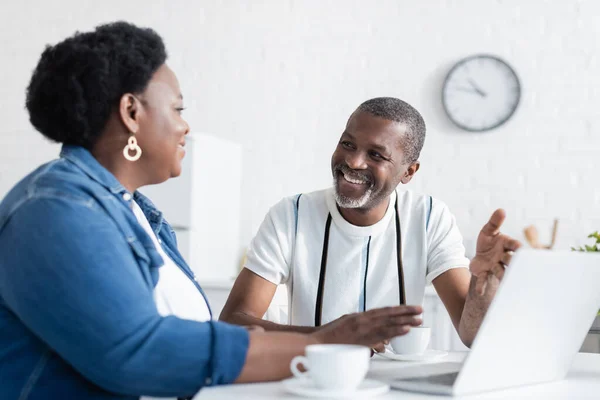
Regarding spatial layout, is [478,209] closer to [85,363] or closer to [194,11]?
[194,11]

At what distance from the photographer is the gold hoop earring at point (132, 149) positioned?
1.35 metres

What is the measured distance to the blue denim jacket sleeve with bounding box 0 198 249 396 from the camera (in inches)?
41.8

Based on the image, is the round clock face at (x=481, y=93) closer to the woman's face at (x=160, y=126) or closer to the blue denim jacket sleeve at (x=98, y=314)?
the woman's face at (x=160, y=126)

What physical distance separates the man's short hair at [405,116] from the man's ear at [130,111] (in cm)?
90

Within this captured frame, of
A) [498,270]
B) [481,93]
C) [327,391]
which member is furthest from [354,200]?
[481,93]

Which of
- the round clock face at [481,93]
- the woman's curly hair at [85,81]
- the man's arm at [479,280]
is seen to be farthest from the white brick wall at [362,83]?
the woman's curly hair at [85,81]

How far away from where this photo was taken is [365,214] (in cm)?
209

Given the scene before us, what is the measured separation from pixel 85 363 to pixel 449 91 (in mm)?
3285

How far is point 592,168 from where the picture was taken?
386cm

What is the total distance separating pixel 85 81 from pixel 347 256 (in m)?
0.99

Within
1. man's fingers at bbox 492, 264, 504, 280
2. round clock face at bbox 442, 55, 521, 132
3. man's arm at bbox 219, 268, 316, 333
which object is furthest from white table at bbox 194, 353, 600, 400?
round clock face at bbox 442, 55, 521, 132

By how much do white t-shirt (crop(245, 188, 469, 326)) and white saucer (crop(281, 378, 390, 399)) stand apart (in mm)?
930

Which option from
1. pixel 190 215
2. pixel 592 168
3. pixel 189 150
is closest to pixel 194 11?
pixel 189 150

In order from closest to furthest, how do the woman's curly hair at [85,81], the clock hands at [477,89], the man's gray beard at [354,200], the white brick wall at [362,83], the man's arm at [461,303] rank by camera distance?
the woman's curly hair at [85,81]
the man's arm at [461,303]
the man's gray beard at [354,200]
the white brick wall at [362,83]
the clock hands at [477,89]
